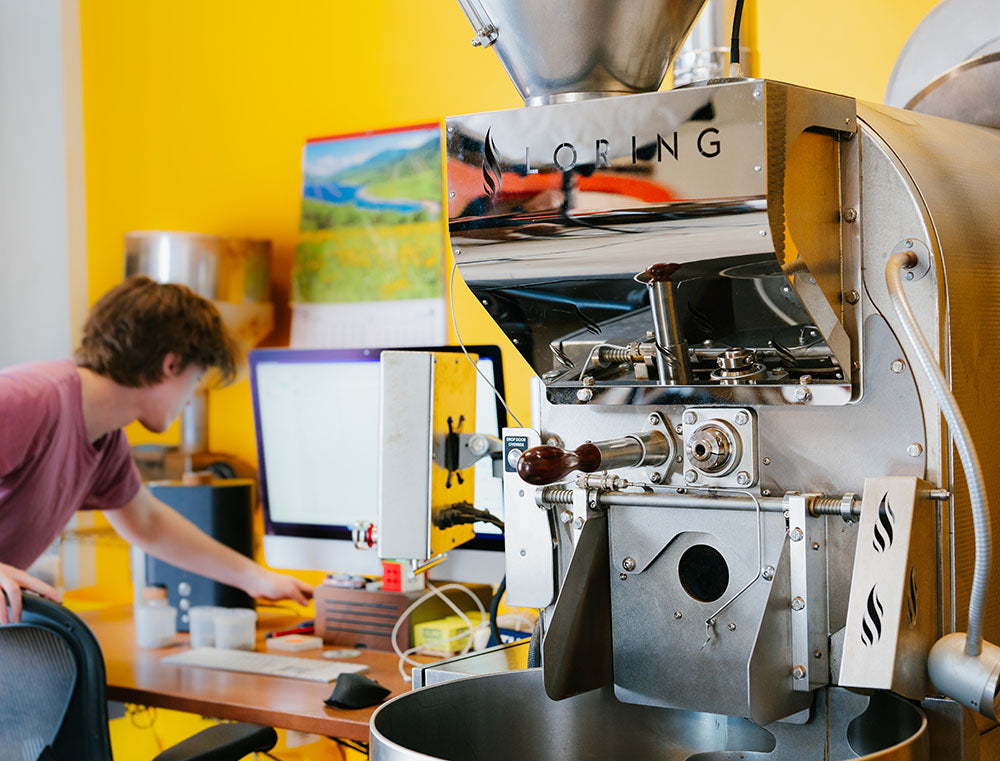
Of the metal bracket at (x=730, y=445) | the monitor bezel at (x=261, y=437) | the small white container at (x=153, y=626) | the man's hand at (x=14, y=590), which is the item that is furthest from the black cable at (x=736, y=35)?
the small white container at (x=153, y=626)

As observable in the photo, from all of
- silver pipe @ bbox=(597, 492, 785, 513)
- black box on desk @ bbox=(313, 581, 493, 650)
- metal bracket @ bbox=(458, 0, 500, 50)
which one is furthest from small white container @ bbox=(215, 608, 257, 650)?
metal bracket @ bbox=(458, 0, 500, 50)

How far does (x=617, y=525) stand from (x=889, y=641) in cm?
32

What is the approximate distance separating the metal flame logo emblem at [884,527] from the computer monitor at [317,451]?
44.7 inches

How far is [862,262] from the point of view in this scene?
107cm

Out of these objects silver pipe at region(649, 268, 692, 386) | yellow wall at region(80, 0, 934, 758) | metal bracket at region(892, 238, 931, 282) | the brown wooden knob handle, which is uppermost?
yellow wall at region(80, 0, 934, 758)

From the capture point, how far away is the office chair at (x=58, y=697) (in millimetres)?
1690

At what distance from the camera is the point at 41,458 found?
2.21 m

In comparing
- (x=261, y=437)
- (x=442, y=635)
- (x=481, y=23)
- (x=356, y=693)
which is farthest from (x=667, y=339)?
(x=261, y=437)

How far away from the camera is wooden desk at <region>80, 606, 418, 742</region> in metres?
1.75

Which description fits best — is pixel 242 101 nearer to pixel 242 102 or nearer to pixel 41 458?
pixel 242 102

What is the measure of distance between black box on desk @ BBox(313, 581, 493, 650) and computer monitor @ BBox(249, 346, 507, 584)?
5 cm

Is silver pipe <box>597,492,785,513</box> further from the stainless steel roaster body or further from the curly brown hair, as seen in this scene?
the curly brown hair

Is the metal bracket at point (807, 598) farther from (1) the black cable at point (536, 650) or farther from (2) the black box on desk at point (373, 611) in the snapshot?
(2) the black box on desk at point (373, 611)

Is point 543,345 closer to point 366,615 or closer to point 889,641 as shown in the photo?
point 889,641
